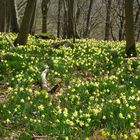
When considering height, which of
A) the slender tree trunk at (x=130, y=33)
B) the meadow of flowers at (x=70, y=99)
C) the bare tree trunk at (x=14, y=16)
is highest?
the bare tree trunk at (x=14, y=16)

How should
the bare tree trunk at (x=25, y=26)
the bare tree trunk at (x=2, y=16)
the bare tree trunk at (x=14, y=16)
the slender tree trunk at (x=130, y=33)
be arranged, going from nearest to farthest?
1. the slender tree trunk at (x=130, y=33)
2. the bare tree trunk at (x=25, y=26)
3. the bare tree trunk at (x=14, y=16)
4. the bare tree trunk at (x=2, y=16)

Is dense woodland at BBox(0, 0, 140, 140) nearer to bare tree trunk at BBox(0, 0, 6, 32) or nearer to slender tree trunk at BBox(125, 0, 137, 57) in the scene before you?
slender tree trunk at BBox(125, 0, 137, 57)

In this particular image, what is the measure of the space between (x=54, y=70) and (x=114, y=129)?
15.5ft

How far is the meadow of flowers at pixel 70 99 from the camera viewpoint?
20.6 ft

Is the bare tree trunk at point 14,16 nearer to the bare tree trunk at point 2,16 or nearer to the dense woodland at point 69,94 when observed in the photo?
the bare tree trunk at point 2,16

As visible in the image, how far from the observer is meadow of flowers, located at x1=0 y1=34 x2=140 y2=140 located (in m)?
6.27

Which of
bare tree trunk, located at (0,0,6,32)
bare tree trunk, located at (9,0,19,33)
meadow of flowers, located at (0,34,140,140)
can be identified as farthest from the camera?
bare tree trunk, located at (0,0,6,32)

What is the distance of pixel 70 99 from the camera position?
8055 millimetres

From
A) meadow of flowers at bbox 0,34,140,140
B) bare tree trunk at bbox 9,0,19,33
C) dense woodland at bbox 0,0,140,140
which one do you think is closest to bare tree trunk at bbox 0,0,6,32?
bare tree trunk at bbox 9,0,19,33

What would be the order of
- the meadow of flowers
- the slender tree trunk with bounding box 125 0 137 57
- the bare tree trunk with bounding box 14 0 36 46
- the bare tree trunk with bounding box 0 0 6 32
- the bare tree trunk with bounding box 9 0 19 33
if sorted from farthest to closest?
1. the bare tree trunk with bounding box 0 0 6 32
2. the bare tree trunk with bounding box 9 0 19 33
3. the bare tree trunk with bounding box 14 0 36 46
4. the slender tree trunk with bounding box 125 0 137 57
5. the meadow of flowers

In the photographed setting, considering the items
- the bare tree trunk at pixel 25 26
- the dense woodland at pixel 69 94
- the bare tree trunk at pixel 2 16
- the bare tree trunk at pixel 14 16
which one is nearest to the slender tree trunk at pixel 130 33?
the dense woodland at pixel 69 94

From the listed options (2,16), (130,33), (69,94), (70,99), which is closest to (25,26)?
(130,33)

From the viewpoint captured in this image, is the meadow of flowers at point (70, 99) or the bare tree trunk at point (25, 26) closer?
the meadow of flowers at point (70, 99)

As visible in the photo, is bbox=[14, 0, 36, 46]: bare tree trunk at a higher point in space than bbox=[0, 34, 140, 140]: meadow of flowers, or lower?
higher
